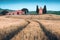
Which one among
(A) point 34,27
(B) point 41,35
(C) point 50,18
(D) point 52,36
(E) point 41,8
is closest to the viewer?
(D) point 52,36

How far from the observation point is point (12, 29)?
42.7 ft

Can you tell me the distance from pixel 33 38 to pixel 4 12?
14920 mm

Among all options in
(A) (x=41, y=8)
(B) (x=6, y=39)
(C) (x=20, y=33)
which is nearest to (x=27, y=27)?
(C) (x=20, y=33)

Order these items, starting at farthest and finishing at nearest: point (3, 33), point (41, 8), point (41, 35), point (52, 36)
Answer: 1. point (41, 8)
2. point (41, 35)
3. point (52, 36)
4. point (3, 33)

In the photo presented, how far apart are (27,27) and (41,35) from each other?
2.03m

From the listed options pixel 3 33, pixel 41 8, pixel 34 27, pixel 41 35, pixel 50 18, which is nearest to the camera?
pixel 3 33

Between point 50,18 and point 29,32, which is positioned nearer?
point 29,32

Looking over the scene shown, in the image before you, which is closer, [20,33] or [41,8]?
[20,33]

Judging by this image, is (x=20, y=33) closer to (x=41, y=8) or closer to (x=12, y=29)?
(x=12, y=29)

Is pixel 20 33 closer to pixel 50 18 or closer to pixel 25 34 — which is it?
pixel 25 34

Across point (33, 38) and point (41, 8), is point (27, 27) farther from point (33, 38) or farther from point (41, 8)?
point (41, 8)

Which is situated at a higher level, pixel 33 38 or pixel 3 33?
pixel 3 33

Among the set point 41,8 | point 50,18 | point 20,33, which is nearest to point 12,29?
point 20,33

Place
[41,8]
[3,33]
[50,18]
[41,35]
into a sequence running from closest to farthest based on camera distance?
[3,33], [41,35], [50,18], [41,8]
